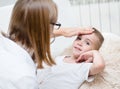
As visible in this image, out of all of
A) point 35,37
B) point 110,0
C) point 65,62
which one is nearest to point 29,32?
point 35,37

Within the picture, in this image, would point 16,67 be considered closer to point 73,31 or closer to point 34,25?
point 34,25

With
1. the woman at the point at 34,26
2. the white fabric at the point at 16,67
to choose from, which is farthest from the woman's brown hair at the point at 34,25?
the white fabric at the point at 16,67

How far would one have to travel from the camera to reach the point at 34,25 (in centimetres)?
121

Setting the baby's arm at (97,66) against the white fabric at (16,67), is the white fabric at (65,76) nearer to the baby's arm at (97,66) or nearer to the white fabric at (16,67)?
the baby's arm at (97,66)

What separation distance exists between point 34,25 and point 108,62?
1.78 ft

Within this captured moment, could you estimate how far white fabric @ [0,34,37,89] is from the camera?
102cm

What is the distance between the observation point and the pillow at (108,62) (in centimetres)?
139

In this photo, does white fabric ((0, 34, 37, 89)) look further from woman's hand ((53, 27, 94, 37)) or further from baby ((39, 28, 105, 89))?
woman's hand ((53, 27, 94, 37))

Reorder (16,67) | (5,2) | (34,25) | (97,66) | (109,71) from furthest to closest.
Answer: (5,2) < (109,71) < (97,66) < (34,25) < (16,67)

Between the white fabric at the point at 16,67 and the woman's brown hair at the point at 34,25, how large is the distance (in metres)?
0.12

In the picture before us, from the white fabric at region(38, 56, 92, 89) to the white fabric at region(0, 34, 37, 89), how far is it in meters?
0.31

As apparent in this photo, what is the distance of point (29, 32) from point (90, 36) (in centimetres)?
45

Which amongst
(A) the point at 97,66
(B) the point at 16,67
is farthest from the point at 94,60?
(B) the point at 16,67

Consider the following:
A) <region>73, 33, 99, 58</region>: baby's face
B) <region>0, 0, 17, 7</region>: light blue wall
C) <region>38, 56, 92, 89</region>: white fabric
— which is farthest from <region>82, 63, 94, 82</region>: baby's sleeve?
<region>0, 0, 17, 7</region>: light blue wall
